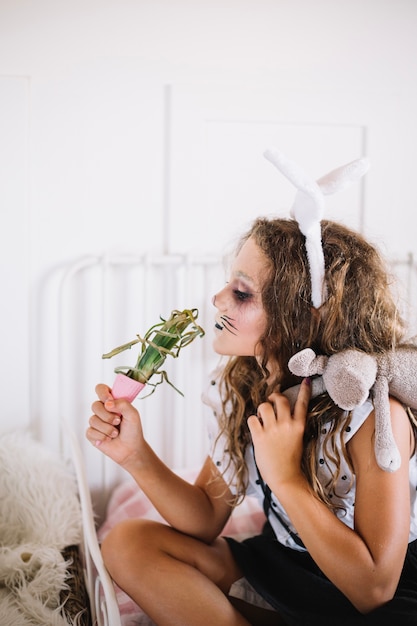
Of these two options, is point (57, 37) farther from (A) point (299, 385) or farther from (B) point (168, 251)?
(A) point (299, 385)

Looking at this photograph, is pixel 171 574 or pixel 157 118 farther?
pixel 157 118

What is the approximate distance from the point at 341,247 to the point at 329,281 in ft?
0.23

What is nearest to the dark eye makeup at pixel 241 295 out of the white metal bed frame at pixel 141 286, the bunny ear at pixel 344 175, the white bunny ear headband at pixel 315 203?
the white bunny ear headband at pixel 315 203

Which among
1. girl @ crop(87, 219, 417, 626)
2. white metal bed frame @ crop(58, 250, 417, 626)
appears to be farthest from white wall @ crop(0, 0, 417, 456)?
girl @ crop(87, 219, 417, 626)

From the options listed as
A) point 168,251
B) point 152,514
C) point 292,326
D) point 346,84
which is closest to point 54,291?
point 168,251

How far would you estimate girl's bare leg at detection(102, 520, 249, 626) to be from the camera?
98cm

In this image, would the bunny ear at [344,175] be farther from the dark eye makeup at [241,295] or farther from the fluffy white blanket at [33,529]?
the fluffy white blanket at [33,529]

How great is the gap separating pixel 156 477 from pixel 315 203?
584 mm

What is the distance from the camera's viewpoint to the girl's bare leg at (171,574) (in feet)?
3.23

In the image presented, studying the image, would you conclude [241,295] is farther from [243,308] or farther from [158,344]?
[158,344]

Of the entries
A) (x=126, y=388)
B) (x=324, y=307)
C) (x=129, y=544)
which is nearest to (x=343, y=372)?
(x=324, y=307)

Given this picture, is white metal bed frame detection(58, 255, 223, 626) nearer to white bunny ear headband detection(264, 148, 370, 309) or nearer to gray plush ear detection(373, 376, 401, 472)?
white bunny ear headband detection(264, 148, 370, 309)

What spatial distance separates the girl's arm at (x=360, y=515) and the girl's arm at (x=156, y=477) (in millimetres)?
236

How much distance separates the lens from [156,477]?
3.68 ft
